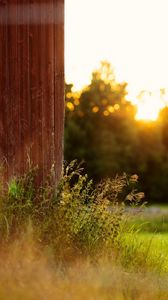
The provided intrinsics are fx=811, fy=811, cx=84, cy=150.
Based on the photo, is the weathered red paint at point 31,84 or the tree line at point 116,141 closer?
the weathered red paint at point 31,84

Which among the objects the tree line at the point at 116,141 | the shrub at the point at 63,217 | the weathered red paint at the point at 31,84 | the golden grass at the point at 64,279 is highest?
the weathered red paint at the point at 31,84

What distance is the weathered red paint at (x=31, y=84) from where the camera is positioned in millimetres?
7969

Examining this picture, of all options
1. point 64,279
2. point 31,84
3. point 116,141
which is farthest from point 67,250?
point 116,141

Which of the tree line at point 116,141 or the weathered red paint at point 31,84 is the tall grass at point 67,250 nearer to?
the weathered red paint at point 31,84

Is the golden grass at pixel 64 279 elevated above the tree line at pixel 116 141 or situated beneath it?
elevated above

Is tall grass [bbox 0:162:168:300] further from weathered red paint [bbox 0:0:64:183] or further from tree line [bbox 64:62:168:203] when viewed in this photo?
tree line [bbox 64:62:168:203]

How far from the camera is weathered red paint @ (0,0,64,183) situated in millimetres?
7969

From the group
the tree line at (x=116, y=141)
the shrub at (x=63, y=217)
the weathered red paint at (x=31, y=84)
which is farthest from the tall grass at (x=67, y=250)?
the tree line at (x=116, y=141)

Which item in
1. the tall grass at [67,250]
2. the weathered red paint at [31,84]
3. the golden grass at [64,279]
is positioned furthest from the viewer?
the weathered red paint at [31,84]

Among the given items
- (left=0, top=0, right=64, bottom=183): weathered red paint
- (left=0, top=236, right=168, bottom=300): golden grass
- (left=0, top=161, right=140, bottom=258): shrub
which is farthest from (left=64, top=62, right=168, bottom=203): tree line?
(left=0, top=236, right=168, bottom=300): golden grass

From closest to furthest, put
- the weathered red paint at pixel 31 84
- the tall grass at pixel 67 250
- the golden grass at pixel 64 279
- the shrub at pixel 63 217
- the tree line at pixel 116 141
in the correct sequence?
the golden grass at pixel 64 279, the tall grass at pixel 67 250, the shrub at pixel 63 217, the weathered red paint at pixel 31 84, the tree line at pixel 116 141

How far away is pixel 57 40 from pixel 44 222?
1989 mm

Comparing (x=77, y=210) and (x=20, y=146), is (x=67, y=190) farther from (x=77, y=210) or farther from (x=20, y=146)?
(x=20, y=146)

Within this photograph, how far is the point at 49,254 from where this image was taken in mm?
6594
